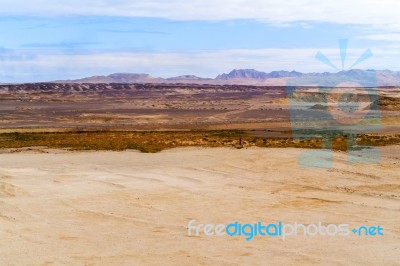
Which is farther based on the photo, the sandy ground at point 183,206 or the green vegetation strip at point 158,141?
the green vegetation strip at point 158,141

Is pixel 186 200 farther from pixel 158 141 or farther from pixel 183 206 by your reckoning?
pixel 158 141

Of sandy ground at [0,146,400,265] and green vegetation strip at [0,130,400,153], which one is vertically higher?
green vegetation strip at [0,130,400,153]

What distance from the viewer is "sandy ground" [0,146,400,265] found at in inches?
570

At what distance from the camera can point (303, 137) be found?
146 ft

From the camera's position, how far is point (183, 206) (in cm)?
2017

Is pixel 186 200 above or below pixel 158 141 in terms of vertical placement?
below

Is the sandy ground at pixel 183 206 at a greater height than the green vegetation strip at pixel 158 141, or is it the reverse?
the green vegetation strip at pixel 158 141

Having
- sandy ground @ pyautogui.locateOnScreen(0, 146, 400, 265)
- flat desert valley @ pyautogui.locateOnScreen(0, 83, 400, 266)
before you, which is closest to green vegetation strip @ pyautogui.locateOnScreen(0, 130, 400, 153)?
flat desert valley @ pyautogui.locateOnScreen(0, 83, 400, 266)

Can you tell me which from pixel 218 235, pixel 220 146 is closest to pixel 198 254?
pixel 218 235

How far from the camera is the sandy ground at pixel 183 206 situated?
1448 centimetres

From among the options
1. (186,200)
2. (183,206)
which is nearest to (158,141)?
(186,200)

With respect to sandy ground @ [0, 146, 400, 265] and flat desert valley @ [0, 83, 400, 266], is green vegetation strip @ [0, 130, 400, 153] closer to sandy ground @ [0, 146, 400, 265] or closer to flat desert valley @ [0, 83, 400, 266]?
flat desert valley @ [0, 83, 400, 266]

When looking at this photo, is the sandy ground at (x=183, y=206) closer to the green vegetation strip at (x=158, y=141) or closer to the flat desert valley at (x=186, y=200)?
the flat desert valley at (x=186, y=200)

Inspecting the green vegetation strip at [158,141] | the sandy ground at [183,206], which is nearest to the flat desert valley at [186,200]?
the sandy ground at [183,206]
